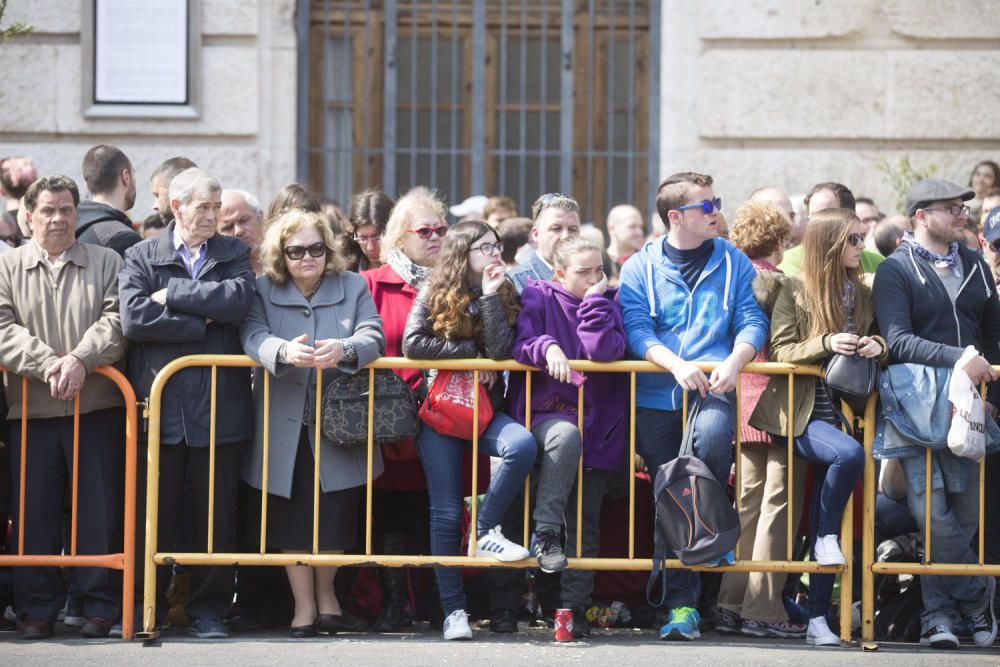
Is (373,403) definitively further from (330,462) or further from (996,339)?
(996,339)

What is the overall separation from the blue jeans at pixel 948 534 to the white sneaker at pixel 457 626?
211 centimetres

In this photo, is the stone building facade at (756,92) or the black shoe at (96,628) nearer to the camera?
the black shoe at (96,628)

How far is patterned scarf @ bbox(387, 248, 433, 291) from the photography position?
7355 mm

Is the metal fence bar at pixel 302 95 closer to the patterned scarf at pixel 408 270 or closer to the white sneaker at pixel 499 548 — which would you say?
the patterned scarf at pixel 408 270

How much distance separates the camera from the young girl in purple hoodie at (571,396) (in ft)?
22.2

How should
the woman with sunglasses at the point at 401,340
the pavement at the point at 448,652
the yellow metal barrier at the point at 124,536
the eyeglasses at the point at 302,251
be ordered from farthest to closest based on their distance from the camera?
the woman with sunglasses at the point at 401,340
the eyeglasses at the point at 302,251
the yellow metal barrier at the point at 124,536
the pavement at the point at 448,652

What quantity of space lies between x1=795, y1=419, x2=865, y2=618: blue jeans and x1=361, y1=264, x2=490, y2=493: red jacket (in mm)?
1543

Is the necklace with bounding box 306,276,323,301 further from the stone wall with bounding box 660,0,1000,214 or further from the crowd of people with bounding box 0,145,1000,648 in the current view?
the stone wall with bounding box 660,0,1000,214

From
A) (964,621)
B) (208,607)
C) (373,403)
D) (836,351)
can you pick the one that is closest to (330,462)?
(373,403)

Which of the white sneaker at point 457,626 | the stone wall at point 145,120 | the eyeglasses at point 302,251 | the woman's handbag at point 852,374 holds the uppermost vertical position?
the stone wall at point 145,120

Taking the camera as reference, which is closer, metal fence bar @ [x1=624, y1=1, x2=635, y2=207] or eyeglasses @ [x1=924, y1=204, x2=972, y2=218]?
eyeglasses @ [x1=924, y1=204, x2=972, y2=218]

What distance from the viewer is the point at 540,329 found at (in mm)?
6926

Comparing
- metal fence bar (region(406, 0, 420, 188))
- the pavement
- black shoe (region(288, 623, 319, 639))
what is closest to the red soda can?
the pavement

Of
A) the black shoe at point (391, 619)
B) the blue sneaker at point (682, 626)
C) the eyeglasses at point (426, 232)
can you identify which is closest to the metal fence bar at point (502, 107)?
the eyeglasses at point (426, 232)
